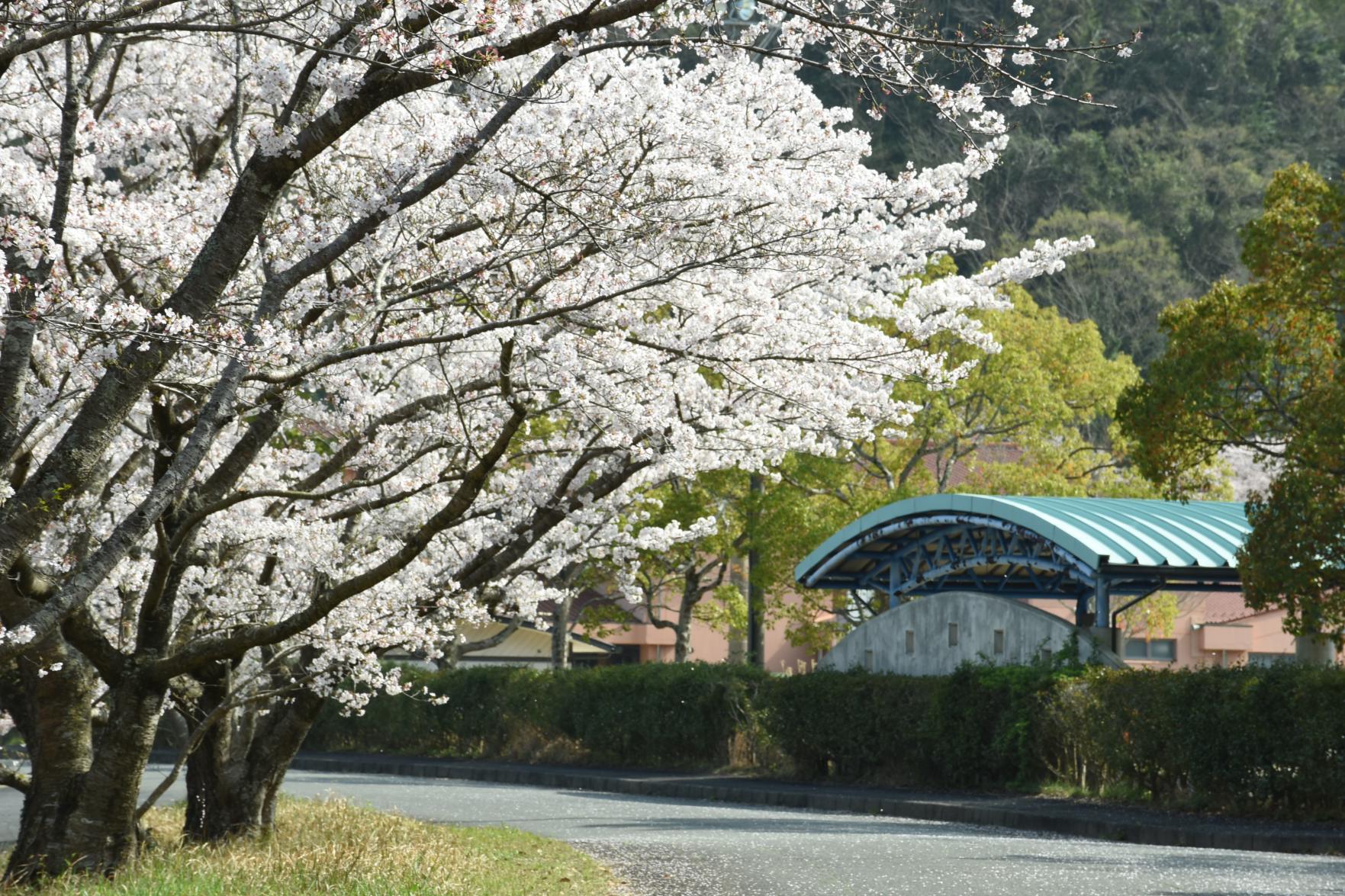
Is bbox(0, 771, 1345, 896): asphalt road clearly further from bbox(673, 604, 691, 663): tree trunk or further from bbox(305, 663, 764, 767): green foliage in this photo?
bbox(673, 604, 691, 663): tree trunk

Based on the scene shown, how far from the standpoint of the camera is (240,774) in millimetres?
12008

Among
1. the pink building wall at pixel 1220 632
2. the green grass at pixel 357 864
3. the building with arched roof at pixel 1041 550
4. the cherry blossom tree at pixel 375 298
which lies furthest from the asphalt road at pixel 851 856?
the pink building wall at pixel 1220 632

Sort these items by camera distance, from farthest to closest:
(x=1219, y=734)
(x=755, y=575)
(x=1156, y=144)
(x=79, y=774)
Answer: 1. (x=1156, y=144)
2. (x=755, y=575)
3. (x=1219, y=734)
4. (x=79, y=774)

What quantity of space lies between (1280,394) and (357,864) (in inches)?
451

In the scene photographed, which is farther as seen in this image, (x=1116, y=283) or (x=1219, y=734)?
(x=1116, y=283)

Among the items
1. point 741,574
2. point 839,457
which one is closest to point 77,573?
point 839,457

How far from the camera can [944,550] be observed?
2331 cm

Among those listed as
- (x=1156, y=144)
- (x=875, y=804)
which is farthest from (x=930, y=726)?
(x=1156, y=144)

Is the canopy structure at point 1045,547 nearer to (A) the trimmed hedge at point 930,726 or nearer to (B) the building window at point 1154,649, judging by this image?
(A) the trimmed hedge at point 930,726

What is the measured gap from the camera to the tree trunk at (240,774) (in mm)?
11859

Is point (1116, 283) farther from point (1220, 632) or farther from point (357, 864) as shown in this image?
point (357, 864)

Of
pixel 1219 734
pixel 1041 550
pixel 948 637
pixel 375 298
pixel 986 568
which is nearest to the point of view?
pixel 375 298

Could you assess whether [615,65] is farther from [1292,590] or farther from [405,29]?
[1292,590]

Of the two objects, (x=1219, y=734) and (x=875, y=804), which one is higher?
(x=1219, y=734)
